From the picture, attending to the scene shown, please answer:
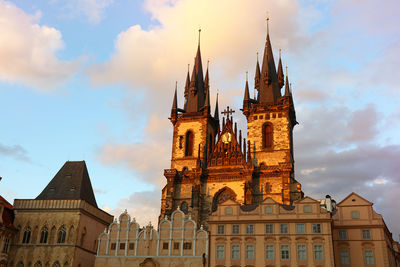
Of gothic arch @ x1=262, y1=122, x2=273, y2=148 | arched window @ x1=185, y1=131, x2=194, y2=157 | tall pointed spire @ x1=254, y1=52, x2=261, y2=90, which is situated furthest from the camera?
tall pointed spire @ x1=254, y1=52, x2=261, y2=90

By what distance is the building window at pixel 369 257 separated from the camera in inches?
1570

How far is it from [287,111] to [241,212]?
891 inches

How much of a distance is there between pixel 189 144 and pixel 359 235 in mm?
30169

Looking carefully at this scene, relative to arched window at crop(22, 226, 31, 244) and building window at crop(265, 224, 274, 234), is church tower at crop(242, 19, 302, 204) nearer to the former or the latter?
building window at crop(265, 224, 274, 234)

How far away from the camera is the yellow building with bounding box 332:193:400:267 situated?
132ft

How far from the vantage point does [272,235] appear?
41125mm

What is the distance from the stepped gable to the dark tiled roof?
56.3 ft

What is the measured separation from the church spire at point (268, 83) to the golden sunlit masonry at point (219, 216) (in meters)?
0.18

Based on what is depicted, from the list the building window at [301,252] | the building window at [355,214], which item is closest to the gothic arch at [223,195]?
the building window at [301,252]

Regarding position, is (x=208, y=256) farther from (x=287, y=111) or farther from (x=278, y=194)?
(x=287, y=111)

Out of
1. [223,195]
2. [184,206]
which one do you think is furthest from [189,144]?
[223,195]

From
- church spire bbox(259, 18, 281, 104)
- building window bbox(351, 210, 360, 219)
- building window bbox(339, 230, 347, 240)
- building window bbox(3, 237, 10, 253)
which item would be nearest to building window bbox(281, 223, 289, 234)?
building window bbox(339, 230, 347, 240)

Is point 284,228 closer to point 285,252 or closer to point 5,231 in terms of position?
point 285,252

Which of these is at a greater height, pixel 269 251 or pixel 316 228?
pixel 316 228
